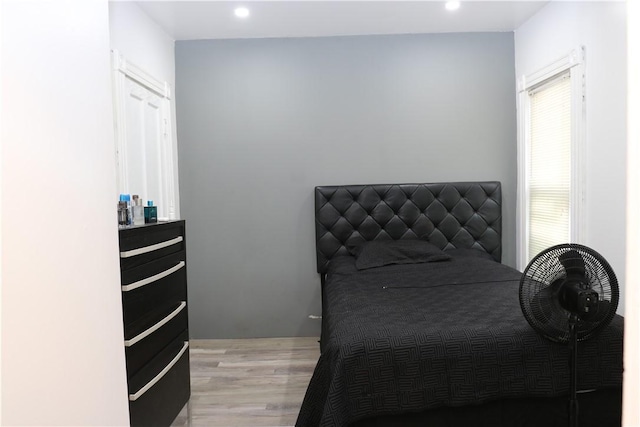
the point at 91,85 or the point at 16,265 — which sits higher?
the point at 91,85

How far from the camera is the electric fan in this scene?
1.70 meters

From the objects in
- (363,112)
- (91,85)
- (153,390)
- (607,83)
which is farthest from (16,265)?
(363,112)

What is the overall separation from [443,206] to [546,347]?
6.93 feet

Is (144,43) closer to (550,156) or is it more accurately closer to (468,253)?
(468,253)

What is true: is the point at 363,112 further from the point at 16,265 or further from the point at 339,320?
the point at 16,265

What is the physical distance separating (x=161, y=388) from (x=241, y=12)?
2632mm

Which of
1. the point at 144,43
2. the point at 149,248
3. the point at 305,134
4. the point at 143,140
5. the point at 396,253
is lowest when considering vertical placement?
the point at 396,253

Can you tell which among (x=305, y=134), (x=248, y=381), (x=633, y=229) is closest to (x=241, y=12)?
(x=305, y=134)

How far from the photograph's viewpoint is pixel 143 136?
3.26 meters

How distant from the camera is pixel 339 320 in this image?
2.17 meters

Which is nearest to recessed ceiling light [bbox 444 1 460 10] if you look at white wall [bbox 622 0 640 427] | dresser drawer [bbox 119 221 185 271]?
dresser drawer [bbox 119 221 185 271]

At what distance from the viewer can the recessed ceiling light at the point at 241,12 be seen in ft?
10.9

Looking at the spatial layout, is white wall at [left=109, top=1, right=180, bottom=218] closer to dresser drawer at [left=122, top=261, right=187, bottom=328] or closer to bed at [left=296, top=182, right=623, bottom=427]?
dresser drawer at [left=122, top=261, right=187, bottom=328]

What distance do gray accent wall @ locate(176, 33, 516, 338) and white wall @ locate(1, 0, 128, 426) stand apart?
274cm
